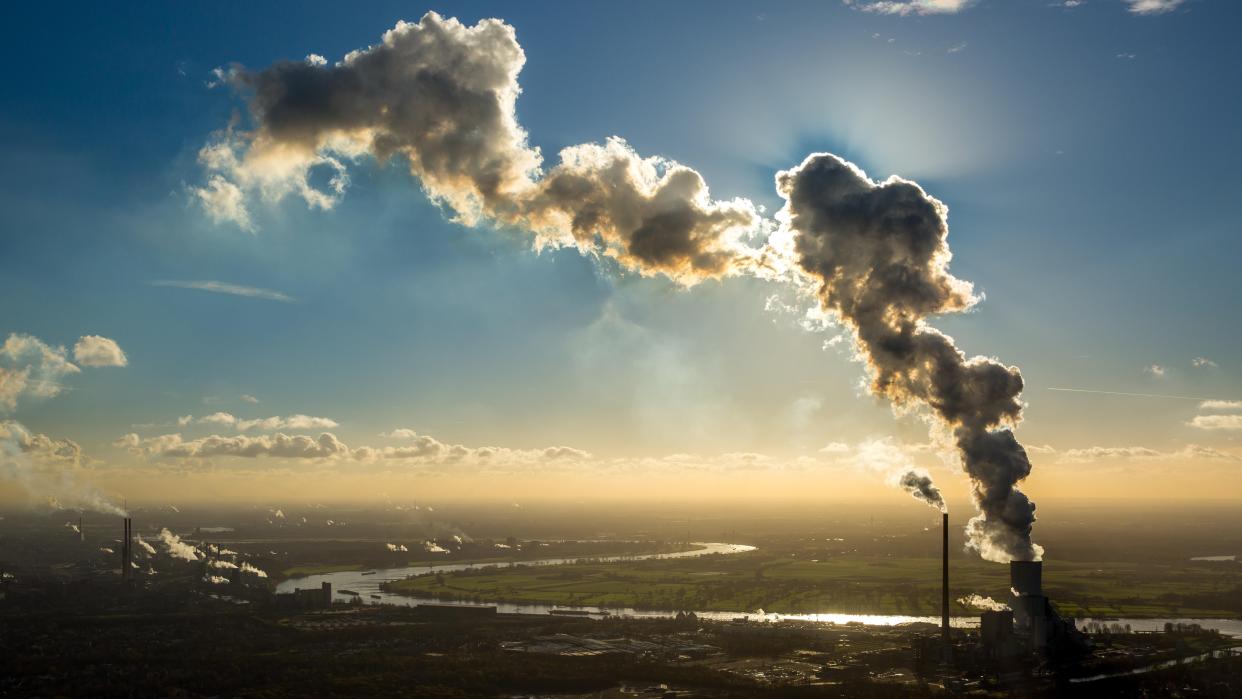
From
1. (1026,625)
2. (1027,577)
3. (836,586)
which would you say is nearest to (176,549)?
(836,586)

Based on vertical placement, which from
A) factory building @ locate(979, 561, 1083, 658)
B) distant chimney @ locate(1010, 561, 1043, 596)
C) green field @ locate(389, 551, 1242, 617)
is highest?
distant chimney @ locate(1010, 561, 1043, 596)

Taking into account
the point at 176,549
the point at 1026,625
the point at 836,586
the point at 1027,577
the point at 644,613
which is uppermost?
the point at 1027,577

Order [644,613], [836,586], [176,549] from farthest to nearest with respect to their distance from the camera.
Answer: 1. [176,549]
2. [836,586]
3. [644,613]

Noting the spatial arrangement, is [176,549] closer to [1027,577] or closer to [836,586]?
[836,586]

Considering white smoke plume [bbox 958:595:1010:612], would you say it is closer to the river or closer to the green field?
the green field

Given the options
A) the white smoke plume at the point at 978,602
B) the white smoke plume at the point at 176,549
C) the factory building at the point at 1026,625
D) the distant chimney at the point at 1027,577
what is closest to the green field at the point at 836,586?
the white smoke plume at the point at 978,602

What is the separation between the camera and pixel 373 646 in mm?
88688

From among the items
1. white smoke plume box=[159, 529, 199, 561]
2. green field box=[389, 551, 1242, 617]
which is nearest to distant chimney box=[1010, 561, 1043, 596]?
green field box=[389, 551, 1242, 617]

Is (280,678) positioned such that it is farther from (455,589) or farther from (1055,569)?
(1055,569)

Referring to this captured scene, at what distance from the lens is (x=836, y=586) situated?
141500mm

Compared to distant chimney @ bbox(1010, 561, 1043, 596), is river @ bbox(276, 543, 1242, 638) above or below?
below

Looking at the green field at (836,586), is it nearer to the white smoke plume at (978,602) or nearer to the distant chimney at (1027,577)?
the white smoke plume at (978,602)

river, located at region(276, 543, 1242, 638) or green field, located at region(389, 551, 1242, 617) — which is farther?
green field, located at region(389, 551, 1242, 617)

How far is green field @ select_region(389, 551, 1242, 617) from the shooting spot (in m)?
121
